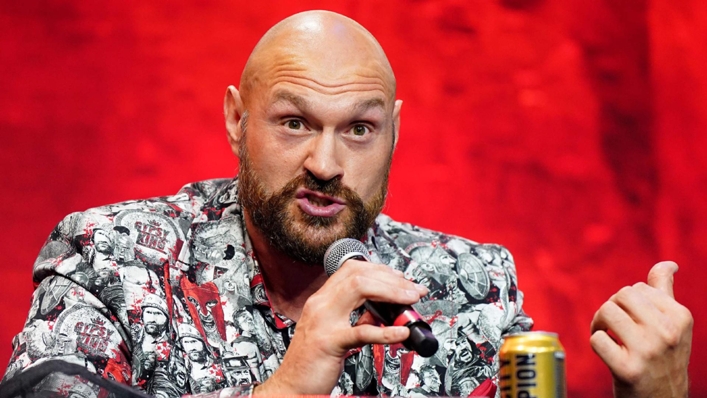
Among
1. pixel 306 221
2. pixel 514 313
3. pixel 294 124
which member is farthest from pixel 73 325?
pixel 514 313

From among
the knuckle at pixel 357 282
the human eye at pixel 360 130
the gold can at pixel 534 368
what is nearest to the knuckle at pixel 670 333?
the gold can at pixel 534 368

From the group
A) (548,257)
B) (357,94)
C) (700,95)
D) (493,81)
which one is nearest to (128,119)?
(357,94)

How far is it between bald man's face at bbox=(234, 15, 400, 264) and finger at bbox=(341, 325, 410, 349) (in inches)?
18.3

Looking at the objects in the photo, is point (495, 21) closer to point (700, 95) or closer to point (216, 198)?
point (700, 95)

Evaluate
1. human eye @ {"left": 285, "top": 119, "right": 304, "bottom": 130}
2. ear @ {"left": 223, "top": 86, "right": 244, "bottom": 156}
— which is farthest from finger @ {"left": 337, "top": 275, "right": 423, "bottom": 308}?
ear @ {"left": 223, "top": 86, "right": 244, "bottom": 156}

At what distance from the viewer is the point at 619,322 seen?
138 cm

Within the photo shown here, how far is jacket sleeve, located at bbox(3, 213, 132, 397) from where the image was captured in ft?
5.32

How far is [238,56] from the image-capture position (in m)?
2.72

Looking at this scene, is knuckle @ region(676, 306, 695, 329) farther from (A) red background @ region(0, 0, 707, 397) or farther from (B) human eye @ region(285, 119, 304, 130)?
(A) red background @ region(0, 0, 707, 397)

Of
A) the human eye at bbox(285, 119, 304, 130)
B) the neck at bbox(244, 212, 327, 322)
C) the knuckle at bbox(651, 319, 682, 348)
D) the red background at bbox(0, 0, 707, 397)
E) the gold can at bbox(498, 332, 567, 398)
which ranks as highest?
the red background at bbox(0, 0, 707, 397)

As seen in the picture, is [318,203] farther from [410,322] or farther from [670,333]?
[670,333]

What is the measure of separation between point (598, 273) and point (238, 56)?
1426mm

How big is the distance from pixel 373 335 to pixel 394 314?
0.05 metres

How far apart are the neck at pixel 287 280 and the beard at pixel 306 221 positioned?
0.09 m
